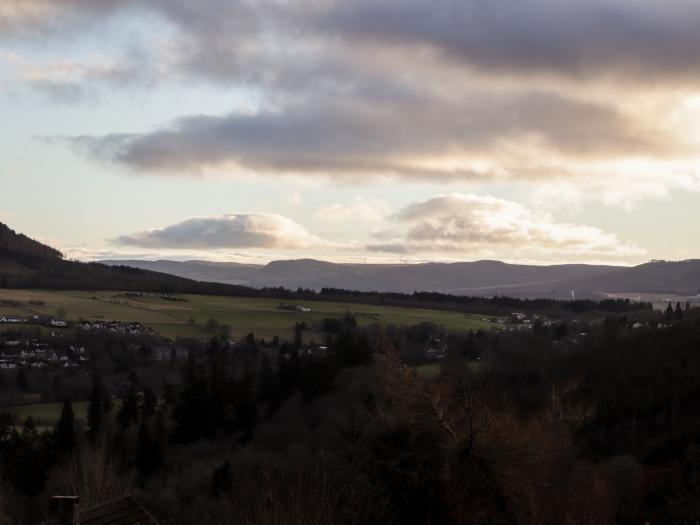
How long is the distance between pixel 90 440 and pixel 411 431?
148 feet

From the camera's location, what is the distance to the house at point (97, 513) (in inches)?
630

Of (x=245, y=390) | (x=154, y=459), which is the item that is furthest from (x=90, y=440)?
(x=245, y=390)

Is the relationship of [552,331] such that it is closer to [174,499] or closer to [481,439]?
[174,499]

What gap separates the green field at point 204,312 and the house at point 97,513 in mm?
94041

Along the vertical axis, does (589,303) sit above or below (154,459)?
above

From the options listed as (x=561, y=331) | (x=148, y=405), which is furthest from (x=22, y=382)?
(x=561, y=331)

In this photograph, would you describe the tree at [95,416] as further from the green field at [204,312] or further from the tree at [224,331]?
the green field at [204,312]

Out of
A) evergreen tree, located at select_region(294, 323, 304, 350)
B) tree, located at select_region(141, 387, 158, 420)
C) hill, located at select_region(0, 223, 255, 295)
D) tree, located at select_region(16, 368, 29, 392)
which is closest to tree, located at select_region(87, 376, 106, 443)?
tree, located at select_region(141, 387, 158, 420)

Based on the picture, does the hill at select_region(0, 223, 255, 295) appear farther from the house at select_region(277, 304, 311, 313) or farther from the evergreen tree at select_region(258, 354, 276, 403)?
the evergreen tree at select_region(258, 354, 276, 403)

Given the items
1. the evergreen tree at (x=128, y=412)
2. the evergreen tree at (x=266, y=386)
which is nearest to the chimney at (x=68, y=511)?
the evergreen tree at (x=128, y=412)

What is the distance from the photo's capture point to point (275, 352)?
10525 cm

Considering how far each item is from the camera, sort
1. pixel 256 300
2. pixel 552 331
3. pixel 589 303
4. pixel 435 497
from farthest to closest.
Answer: pixel 589 303
pixel 256 300
pixel 552 331
pixel 435 497

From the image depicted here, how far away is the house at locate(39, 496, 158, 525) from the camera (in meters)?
16.0

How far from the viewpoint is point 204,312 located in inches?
4973
